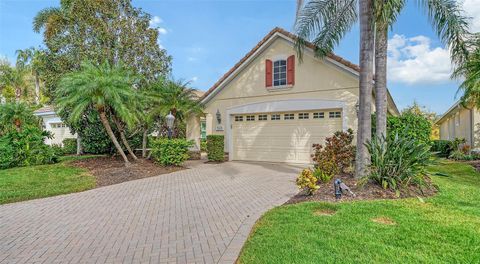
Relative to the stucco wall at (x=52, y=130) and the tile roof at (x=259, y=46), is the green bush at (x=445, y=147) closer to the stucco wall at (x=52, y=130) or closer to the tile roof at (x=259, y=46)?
the tile roof at (x=259, y=46)

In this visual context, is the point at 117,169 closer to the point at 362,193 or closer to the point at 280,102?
the point at 280,102

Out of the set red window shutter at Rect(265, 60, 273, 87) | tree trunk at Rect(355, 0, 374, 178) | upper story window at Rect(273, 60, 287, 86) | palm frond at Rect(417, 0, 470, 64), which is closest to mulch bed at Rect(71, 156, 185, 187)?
red window shutter at Rect(265, 60, 273, 87)

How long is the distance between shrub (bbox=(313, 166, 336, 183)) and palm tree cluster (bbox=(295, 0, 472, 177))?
745 millimetres

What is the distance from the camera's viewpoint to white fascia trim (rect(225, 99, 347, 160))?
12931 mm

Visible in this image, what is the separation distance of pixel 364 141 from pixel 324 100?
586 centimetres

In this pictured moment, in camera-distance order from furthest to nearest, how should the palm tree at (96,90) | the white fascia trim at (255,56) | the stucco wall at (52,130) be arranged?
the stucco wall at (52,130) → the white fascia trim at (255,56) → the palm tree at (96,90)

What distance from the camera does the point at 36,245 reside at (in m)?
4.77

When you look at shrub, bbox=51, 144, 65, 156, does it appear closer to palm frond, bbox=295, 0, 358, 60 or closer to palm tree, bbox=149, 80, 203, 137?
palm tree, bbox=149, 80, 203, 137

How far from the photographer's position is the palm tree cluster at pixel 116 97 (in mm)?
11375

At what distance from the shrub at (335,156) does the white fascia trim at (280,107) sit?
12.5 feet

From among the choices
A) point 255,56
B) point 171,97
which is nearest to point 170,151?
point 171,97

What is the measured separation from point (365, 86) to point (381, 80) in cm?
88

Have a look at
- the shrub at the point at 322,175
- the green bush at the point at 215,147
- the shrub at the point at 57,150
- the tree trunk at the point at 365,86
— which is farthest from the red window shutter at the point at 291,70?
the shrub at the point at 57,150

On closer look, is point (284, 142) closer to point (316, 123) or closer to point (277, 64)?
point (316, 123)
